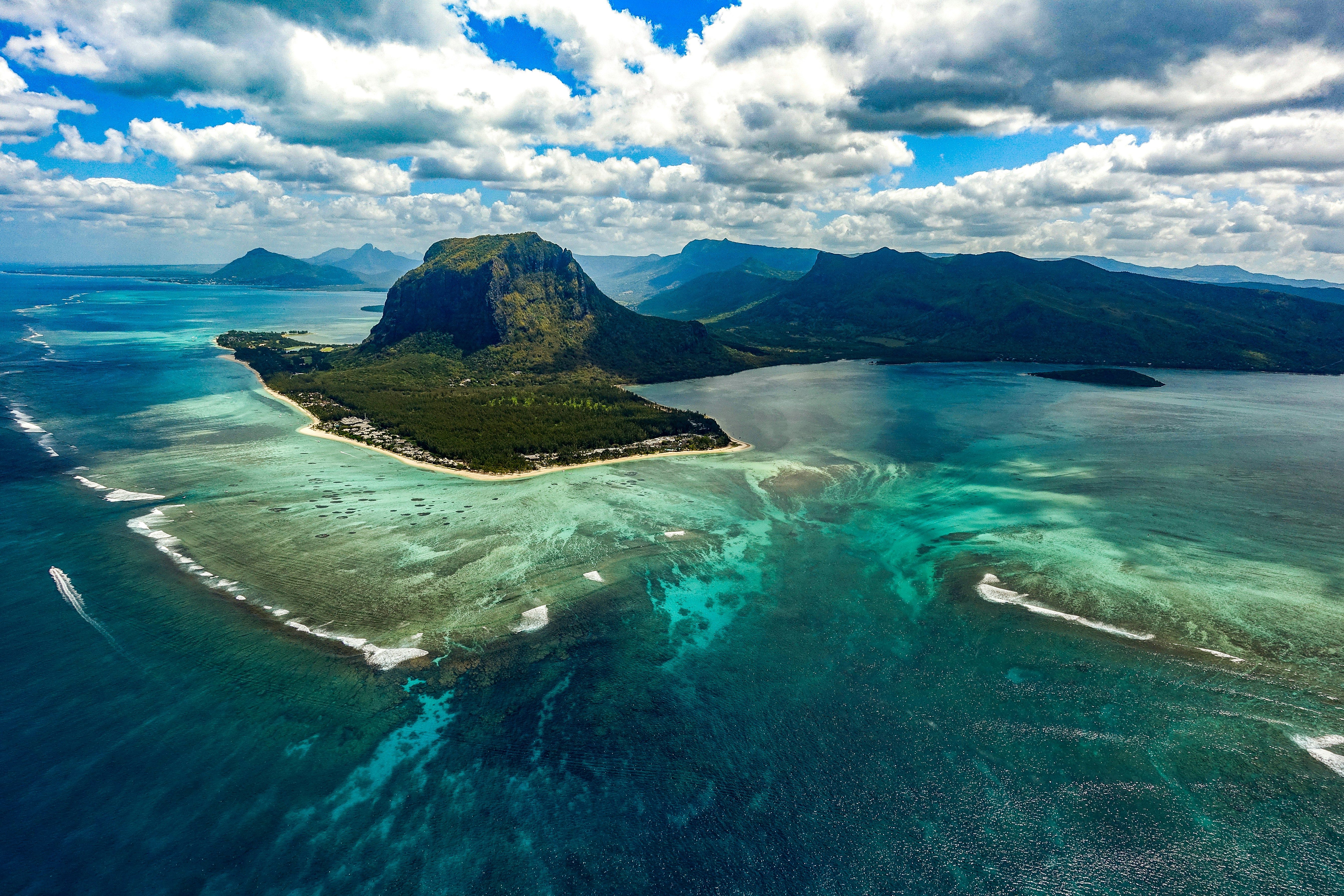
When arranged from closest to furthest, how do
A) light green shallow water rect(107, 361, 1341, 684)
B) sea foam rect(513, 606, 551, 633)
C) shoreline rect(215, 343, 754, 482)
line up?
1. sea foam rect(513, 606, 551, 633)
2. light green shallow water rect(107, 361, 1341, 684)
3. shoreline rect(215, 343, 754, 482)

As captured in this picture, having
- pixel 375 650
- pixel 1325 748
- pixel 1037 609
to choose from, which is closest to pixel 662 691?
pixel 375 650

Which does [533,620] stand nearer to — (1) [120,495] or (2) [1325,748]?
(2) [1325,748]

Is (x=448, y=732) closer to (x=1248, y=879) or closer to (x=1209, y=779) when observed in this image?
(x=1248, y=879)

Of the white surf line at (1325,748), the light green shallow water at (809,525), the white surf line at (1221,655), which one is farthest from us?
the light green shallow water at (809,525)

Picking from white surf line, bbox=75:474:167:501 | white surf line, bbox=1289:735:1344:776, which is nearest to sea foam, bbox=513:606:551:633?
white surf line, bbox=1289:735:1344:776

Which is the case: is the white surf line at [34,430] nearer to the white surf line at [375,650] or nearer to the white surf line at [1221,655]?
the white surf line at [375,650]

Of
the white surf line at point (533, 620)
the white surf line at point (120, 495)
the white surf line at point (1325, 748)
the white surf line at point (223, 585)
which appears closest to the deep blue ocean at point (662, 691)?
the white surf line at point (1325, 748)

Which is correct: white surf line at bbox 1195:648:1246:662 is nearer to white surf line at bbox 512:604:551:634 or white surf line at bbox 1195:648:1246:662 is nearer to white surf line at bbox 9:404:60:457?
white surf line at bbox 512:604:551:634
